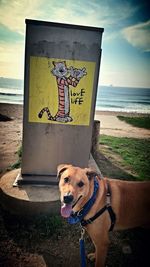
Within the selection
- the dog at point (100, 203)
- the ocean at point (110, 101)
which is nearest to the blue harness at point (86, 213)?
the dog at point (100, 203)

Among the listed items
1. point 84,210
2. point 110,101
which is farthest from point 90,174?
point 110,101

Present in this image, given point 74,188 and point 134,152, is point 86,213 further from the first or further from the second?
point 134,152

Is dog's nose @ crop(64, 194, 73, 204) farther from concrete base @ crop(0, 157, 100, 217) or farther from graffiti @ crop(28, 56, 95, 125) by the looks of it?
graffiti @ crop(28, 56, 95, 125)

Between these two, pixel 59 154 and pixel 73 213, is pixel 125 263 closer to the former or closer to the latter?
pixel 73 213

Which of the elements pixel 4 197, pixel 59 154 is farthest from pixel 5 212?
pixel 59 154

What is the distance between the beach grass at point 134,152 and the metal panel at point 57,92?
318cm

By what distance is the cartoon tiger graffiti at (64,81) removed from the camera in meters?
4.05

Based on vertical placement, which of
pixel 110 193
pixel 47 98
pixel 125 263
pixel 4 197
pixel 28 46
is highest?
pixel 28 46

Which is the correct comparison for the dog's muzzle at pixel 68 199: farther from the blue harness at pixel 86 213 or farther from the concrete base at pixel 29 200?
the concrete base at pixel 29 200

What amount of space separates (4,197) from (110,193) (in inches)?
89.9

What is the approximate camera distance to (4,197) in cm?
423

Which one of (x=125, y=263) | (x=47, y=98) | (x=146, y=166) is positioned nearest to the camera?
(x=125, y=263)

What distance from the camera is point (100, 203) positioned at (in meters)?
3.06

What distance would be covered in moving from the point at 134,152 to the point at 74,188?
687cm
